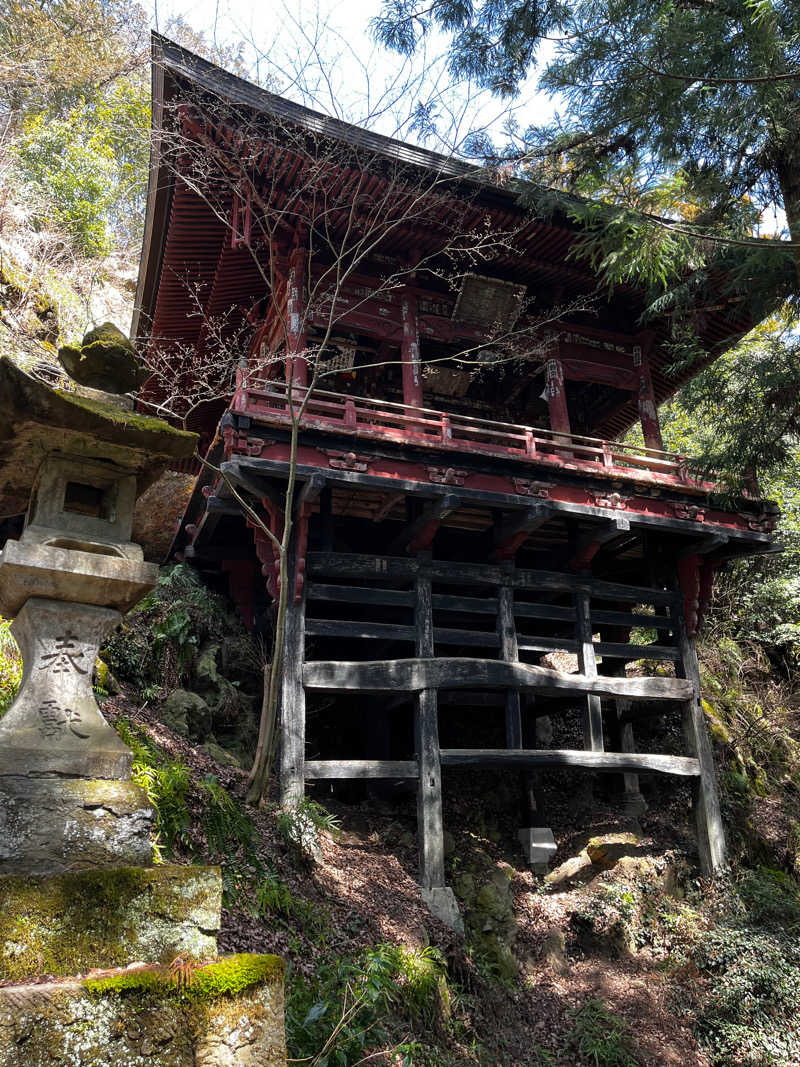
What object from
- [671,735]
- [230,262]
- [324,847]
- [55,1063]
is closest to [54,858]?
[55,1063]

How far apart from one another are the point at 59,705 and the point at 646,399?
1037 cm

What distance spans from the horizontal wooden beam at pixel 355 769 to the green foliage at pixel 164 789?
1891 millimetres

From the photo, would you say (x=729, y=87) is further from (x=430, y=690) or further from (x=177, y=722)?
(x=177, y=722)

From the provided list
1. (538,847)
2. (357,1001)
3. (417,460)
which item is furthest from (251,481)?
(538,847)

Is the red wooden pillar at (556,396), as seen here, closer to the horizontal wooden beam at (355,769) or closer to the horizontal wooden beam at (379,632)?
the horizontal wooden beam at (379,632)

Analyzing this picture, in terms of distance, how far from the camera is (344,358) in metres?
11.9

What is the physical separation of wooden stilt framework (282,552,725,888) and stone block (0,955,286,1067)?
5114mm

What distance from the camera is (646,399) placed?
1167 centimetres

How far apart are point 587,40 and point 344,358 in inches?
228

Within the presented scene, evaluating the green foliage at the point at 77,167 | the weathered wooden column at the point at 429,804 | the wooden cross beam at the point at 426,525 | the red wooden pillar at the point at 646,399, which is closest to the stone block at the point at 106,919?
the weathered wooden column at the point at 429,804

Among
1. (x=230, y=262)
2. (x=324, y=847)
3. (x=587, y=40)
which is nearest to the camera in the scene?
(x=587, y=40)

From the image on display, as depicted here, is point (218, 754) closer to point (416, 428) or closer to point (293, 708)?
point (293, 708)

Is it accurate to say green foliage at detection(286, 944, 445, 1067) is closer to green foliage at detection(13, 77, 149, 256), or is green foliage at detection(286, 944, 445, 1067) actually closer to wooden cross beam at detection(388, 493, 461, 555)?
wooden cross beam at detection(388, 493, 461, 555)

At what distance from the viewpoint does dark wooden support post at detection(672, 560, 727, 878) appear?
999cm
